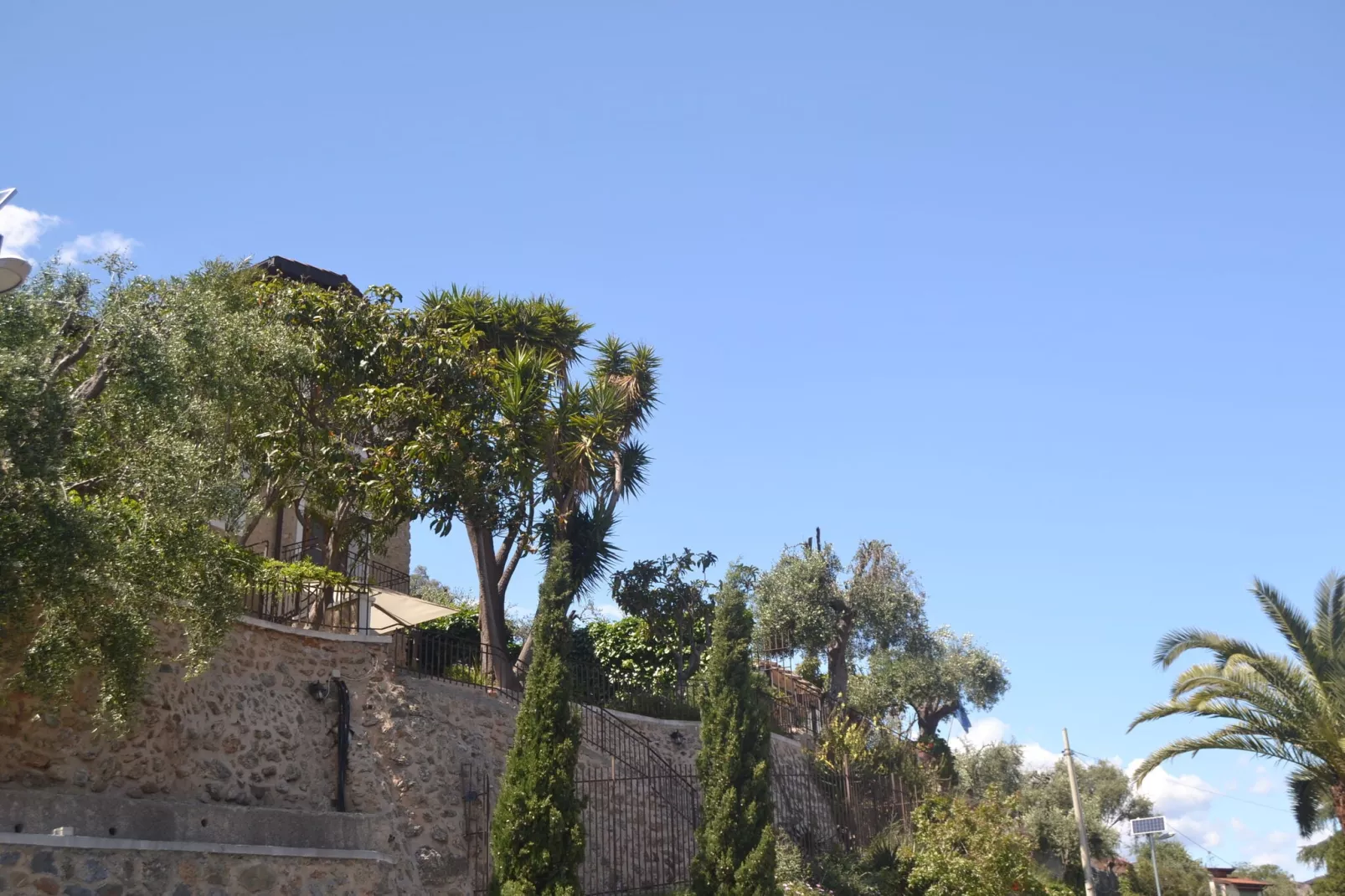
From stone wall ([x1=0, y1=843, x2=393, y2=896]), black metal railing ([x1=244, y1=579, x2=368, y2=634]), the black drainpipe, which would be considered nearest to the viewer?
stone wall ([x1=0, y1=843, x2=393, y2=896])

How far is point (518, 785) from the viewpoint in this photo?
15977 mm

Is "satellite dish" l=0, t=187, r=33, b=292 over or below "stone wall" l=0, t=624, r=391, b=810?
over

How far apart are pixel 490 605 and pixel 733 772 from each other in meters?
6.50

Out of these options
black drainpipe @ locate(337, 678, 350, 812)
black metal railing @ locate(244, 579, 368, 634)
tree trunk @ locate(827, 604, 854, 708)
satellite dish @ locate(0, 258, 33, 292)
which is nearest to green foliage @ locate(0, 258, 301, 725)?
satellite dish @ locate(0, 258, 33, 292)

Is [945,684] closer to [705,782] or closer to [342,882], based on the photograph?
[705,782]

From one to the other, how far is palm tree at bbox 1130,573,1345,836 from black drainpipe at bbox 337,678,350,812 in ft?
40.9

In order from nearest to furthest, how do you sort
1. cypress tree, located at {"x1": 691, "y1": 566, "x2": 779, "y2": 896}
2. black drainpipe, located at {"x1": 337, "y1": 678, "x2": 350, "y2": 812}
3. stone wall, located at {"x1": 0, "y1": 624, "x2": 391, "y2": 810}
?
stone wall, located at {"x1": 0, "y1": 624, "x2": 391, "y2": 810} < black drainpipe, located at {"x1": 337, "y1": 678, "x2": 350, "y2": 812} < cypress tree, located at {"x1": 691, "y1": 566, "x2": 779, "y2": 896}

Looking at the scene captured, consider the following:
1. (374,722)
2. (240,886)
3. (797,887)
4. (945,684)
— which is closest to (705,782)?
(797,887)

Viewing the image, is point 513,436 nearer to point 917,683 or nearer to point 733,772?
point 733,772

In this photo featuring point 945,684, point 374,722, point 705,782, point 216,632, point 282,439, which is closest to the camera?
point 216,632

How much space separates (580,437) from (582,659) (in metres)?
5.97

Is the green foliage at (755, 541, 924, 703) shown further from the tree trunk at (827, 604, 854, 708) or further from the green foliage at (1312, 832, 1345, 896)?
the green foliage at (1312, 832, 1345, 896)

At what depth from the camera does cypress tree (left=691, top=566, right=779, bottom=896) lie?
1739 centimetres

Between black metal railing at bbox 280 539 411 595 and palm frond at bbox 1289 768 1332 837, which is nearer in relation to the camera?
palm frond at bbox 1289 768 1332 837
